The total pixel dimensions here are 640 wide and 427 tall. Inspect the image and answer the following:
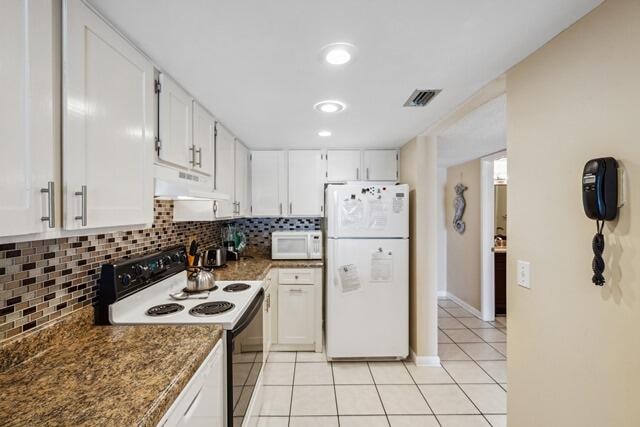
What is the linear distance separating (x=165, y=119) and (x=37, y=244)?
78 centimetres

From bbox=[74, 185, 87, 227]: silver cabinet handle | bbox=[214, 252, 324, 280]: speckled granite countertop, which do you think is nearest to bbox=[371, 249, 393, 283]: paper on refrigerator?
bbox=[214, 252, 324, 280]: speckled granite countertop

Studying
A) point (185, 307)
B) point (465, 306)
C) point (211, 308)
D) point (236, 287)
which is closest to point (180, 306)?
point (185, 307)

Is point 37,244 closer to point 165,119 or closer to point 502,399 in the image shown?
point 165,119

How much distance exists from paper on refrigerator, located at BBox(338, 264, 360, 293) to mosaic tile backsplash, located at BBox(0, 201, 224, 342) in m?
1.68

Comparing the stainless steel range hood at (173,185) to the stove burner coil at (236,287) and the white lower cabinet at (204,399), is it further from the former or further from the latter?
the white lower cabinet at (204,399)

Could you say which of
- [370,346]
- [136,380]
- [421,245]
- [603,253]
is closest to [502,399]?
[370,346]

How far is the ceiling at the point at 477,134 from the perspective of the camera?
212 centimetres

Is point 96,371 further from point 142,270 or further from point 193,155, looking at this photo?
point 193,155

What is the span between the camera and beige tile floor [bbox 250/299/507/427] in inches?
81.6

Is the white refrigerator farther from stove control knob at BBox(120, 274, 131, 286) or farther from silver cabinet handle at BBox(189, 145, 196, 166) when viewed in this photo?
stove control knob at BBox(120, 274, 131, 286)

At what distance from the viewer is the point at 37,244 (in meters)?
1.17

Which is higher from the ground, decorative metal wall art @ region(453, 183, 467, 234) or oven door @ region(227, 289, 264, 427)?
decorative metal wall art @ region(453, 183, 467, 234)

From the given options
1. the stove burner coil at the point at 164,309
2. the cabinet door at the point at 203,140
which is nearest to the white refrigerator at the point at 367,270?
the cabinet door at the point at 203,140

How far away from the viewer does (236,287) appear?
2104 mm
